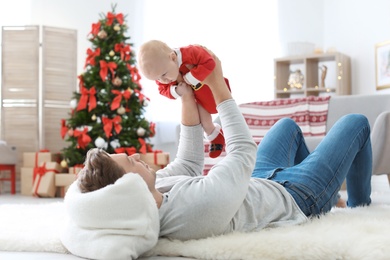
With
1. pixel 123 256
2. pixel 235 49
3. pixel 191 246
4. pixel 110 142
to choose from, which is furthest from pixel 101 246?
pixel 235 49

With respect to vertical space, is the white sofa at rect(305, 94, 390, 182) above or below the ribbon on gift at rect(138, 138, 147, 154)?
above

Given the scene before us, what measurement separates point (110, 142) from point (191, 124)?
308 centimetres

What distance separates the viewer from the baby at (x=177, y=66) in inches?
70.7

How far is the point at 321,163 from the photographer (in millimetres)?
2021

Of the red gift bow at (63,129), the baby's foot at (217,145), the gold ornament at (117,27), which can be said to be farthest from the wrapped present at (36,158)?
the baby's foot at (217,145)

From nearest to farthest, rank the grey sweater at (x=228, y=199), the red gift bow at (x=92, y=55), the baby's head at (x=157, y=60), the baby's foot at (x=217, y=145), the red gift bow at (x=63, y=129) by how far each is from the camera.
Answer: the grey sweater at (x=228, y=199) → the baby's head at (x=157, y=60) → the baby's foot at (x=217, y=145) → the red gift bow at (x=92, y=55) → the red gift bow at (x=63, y=129)

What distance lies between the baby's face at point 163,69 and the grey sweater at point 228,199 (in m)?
0.19

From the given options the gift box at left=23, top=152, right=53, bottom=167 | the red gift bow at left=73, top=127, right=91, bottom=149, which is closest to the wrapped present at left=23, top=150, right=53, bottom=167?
the gift box at left=23, top=152, right=53, bottom=167

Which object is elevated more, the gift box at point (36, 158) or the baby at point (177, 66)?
the baby at point (177, 66)

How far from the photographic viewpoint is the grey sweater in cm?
162

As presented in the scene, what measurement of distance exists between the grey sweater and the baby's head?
20 cm

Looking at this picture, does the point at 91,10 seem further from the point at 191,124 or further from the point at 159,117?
the point at 191,124

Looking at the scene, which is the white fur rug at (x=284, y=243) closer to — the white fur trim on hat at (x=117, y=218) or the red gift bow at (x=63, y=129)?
the white fur trim on hat at (x=117, y=218)

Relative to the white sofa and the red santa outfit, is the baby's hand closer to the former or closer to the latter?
the red santa outfit
